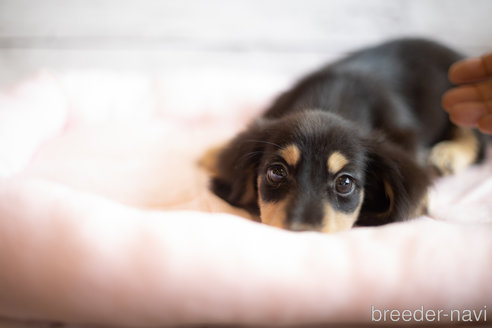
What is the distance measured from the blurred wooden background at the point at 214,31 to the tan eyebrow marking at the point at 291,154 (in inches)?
61.5

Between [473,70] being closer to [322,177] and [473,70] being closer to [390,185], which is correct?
[390,185]

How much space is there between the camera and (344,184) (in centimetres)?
113

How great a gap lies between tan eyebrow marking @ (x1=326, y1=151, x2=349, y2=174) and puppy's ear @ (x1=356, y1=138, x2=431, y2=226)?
5.9 inches

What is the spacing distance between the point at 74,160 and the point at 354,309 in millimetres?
1277

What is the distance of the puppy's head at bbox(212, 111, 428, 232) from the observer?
1064 mm

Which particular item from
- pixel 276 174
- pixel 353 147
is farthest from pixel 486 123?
pixel 276 174

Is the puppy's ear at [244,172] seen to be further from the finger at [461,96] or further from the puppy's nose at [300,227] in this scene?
the finger at [461,96]

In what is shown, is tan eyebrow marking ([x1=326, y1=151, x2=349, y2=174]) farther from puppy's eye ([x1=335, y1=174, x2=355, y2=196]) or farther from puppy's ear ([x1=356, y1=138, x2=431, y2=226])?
puppy's ear ([x1=356, y1=138, x2=431, y2=226])

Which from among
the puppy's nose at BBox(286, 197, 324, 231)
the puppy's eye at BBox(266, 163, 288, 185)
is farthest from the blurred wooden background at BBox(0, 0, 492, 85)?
the puppy's nose at BBox(286, 197, 324, 231)

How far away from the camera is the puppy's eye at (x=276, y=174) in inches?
45.1

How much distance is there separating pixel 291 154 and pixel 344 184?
0.64 feet

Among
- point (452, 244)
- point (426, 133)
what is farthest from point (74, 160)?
point (426, 133)

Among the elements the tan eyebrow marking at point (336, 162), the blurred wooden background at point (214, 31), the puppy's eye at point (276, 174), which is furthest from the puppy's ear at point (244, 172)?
the blurred wooden background at point (214, 31)

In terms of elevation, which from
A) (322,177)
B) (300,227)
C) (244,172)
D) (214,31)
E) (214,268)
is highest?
(214,31)
